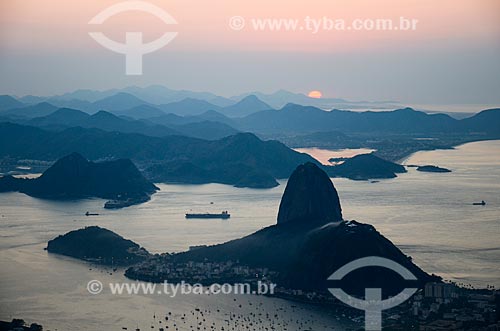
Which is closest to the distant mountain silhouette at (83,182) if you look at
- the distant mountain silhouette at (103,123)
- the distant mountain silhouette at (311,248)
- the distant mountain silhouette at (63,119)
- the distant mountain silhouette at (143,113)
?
the distant mountain silhouette at (311,248)

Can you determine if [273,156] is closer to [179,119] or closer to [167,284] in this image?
[167,284]

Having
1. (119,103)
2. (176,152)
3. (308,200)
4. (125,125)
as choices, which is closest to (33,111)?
(119,103)

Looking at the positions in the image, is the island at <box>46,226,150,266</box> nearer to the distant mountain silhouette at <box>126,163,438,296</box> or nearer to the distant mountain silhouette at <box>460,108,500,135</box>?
the distant mountain silhouette at <box>126,163,438,296</box>

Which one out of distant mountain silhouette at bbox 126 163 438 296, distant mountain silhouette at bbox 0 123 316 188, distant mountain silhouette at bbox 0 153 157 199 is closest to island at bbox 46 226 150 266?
distant mountain silhouette at bbox 126 163 438 296

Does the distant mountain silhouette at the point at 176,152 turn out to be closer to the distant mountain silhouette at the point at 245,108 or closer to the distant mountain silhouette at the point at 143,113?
the distant mountain silhouette at the point at 143,113

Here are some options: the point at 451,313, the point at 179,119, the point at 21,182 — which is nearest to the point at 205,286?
the point at 451,313

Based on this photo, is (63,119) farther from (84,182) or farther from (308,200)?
(308,200)
